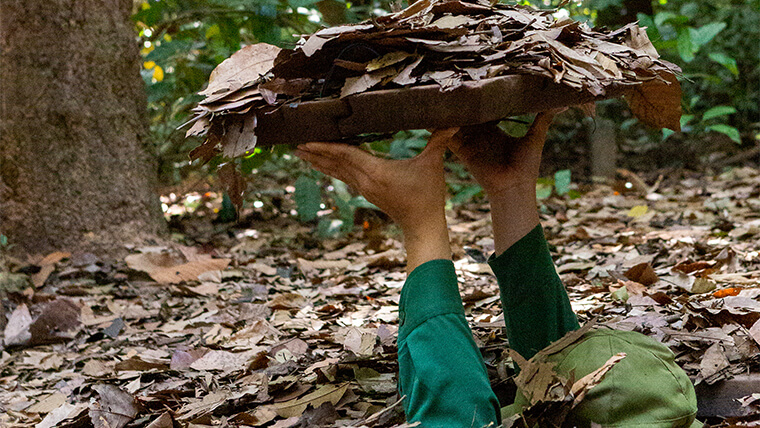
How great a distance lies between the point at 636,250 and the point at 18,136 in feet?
9.19

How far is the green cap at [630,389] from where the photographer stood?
120cm

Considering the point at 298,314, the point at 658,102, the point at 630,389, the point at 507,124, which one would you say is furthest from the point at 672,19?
the point at 630,389

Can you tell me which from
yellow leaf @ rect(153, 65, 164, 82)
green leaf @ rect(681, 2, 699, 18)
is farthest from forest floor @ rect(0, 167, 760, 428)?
green leaf @ rect(681, 2, 699, 18)

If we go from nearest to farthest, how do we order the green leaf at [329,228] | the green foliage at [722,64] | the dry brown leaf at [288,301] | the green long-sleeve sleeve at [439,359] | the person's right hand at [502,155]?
the green long-sleeve sleeve at [439,359] < the person's right hand at [502,155] < the dry brown leaf at [288,301] < the green leaf at [329,228] < the green foliage at [722,64]

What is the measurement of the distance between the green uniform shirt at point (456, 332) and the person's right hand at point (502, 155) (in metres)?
0.13

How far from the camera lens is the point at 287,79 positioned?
131 cm

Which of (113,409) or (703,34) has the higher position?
(703,34)

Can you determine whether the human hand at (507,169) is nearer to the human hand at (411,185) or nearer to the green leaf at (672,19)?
the human hand at (411,185)

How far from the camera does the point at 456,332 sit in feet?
4.12

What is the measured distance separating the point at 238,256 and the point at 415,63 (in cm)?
224

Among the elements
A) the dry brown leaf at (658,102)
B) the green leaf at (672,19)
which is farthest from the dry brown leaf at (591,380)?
the green leaf at (672,19)

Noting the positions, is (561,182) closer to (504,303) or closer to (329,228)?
(329,228)

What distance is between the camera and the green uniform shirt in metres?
1.19

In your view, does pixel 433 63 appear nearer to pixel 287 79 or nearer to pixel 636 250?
pixel 287 79
